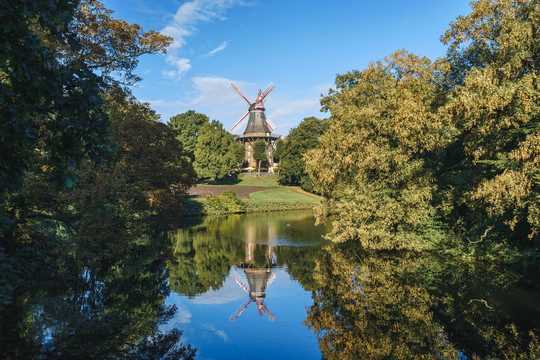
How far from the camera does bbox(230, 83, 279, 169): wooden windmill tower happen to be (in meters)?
86.7

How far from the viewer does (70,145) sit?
5.62 meters

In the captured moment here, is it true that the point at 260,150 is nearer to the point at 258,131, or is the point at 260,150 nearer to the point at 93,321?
the point at 258,131

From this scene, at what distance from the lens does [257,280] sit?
1630cm

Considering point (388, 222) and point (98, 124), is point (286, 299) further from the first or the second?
point (98, 124)

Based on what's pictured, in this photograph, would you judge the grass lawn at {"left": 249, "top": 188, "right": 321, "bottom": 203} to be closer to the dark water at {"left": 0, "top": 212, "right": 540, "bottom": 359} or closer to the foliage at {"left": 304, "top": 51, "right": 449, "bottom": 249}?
the foliage at {"left": 304, "top": 51, "right": 449, "bottom": 249}

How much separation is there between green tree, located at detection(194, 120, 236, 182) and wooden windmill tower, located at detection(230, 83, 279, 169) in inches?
680

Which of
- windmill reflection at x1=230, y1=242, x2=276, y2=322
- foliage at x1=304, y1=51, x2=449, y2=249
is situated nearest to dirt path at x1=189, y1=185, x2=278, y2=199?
windmill reflection at x1=230, y1=242, x2=276, y2=322

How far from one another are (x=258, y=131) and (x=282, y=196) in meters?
30.3

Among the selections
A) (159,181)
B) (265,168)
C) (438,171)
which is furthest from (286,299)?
(265,168)

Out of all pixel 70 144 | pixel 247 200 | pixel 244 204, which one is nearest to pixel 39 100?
pixel 70 144

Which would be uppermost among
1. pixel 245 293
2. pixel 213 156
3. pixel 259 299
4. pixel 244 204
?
pixel 213 156

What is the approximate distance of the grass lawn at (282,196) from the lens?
57.6m

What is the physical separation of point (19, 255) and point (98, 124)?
228 inches

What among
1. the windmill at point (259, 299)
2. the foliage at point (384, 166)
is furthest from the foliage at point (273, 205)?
the windmill at point (259, 299)
